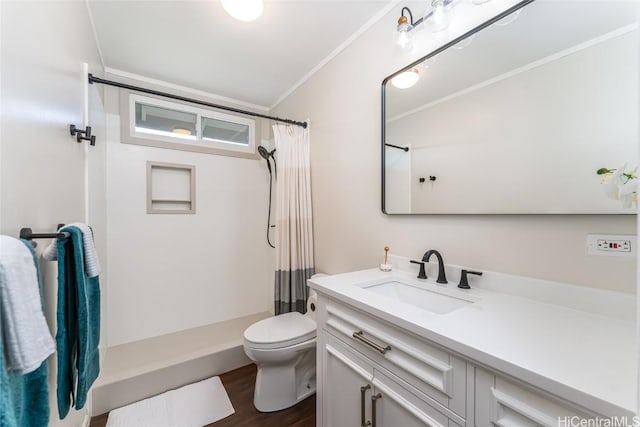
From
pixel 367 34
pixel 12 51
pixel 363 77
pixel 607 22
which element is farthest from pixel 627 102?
pixel 12 51

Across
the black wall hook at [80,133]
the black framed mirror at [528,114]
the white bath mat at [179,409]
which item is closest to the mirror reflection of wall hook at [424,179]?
the black framed mirror at [528,114]

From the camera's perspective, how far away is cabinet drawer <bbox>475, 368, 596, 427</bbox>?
1.68 ft

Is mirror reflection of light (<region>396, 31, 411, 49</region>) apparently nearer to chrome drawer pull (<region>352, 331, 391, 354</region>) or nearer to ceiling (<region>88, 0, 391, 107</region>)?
ceiling (<region>88, 0, 391, 107</region>)

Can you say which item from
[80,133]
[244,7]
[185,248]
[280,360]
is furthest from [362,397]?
[185,248]

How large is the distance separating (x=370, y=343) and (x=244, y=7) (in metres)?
1.76

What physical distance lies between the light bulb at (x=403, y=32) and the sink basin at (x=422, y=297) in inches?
50.9

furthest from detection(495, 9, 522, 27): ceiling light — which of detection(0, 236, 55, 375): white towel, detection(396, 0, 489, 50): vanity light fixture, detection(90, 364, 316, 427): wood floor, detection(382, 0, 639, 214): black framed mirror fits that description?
detection(90, 364, 316, 427): wood floor

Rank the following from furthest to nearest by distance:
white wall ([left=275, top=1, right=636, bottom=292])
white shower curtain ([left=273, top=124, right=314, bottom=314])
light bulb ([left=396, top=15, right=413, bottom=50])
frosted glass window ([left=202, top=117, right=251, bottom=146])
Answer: frosted glass window ([left=202, top=117, right=251, bottom=146]) < white shower curtain ([left=273, top=124, right=314, bottom=314]) < light bulb ([left=396, top=15, right=413, bottom=50]) < white wall ([left=275, top=1, right=636, bottom=292])

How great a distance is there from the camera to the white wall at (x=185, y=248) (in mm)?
2156

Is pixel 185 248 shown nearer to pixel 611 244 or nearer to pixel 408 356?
pixel 408 356

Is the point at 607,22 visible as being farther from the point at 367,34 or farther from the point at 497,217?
the point at 367,34

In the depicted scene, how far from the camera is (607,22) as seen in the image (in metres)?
0.83

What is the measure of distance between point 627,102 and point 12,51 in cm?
181

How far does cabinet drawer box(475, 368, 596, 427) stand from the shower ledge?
1.93 metres
